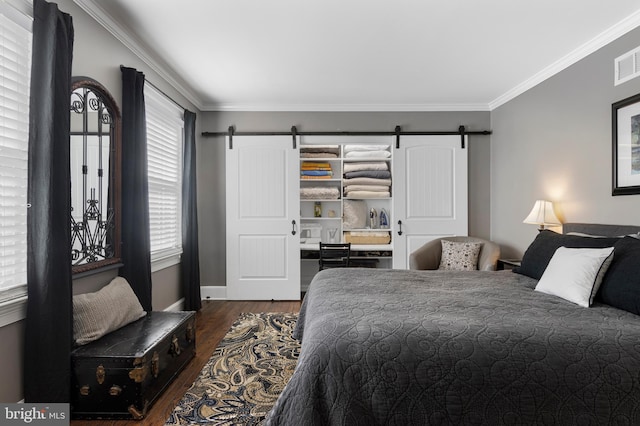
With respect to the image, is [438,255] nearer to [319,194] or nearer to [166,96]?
[319,194]

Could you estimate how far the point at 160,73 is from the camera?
140 inches

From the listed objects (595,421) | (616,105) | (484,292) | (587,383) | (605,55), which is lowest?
(595,421)

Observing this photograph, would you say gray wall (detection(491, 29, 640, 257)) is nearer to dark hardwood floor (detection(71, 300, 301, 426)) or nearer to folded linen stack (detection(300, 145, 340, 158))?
folded linen stack (detection(300, 145, 340, 158))

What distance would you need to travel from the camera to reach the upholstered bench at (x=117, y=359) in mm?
2057

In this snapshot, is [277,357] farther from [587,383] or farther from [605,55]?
[605,55]

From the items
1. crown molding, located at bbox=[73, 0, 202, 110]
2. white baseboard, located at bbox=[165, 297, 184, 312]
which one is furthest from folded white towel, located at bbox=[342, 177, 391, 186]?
white baseboard, located at bbox=[165, 297, 184, 312]

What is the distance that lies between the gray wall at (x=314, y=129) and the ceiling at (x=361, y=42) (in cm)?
44

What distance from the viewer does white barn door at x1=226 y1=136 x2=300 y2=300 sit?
15.6 feet

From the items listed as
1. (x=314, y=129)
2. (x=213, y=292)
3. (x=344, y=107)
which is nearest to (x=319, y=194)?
(x=314, y=129)

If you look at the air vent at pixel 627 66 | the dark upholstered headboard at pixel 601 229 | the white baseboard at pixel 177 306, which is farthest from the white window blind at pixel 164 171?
the air vent at pixel 627 66

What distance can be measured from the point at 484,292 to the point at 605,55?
7.43 ft

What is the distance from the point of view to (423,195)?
4.78 metres

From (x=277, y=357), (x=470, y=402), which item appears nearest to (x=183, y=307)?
(x=277, y=357)

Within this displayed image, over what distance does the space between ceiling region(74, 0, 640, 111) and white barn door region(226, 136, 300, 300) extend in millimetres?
749
